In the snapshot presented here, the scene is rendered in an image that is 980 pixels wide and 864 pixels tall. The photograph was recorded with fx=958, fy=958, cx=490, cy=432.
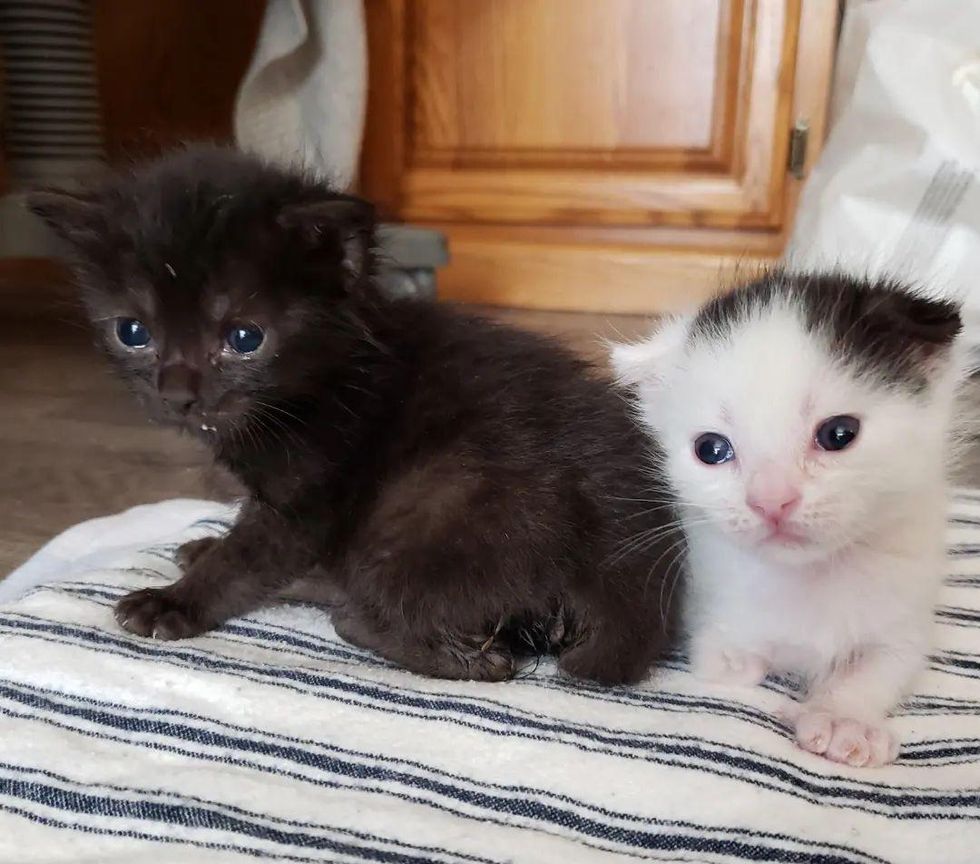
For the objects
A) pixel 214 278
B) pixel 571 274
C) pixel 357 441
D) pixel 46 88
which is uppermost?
pixel 214 278

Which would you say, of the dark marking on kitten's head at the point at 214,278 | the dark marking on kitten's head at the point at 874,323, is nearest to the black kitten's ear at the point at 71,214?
the dark marking on kitten's head at the point at 214,278

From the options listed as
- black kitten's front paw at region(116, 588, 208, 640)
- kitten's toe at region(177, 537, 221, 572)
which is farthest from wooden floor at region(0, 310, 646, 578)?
black kitten's front paw at region(116, 588, 208, 640)

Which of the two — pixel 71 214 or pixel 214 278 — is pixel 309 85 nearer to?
pixel 71 214

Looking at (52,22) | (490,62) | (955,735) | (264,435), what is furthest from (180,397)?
(52,22)

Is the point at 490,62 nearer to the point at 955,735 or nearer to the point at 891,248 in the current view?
the point at 891,248

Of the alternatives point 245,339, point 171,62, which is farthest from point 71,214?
point 171,62

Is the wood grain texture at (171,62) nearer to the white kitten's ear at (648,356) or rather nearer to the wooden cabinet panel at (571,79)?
the wooden cabinet panel at (571,79)
